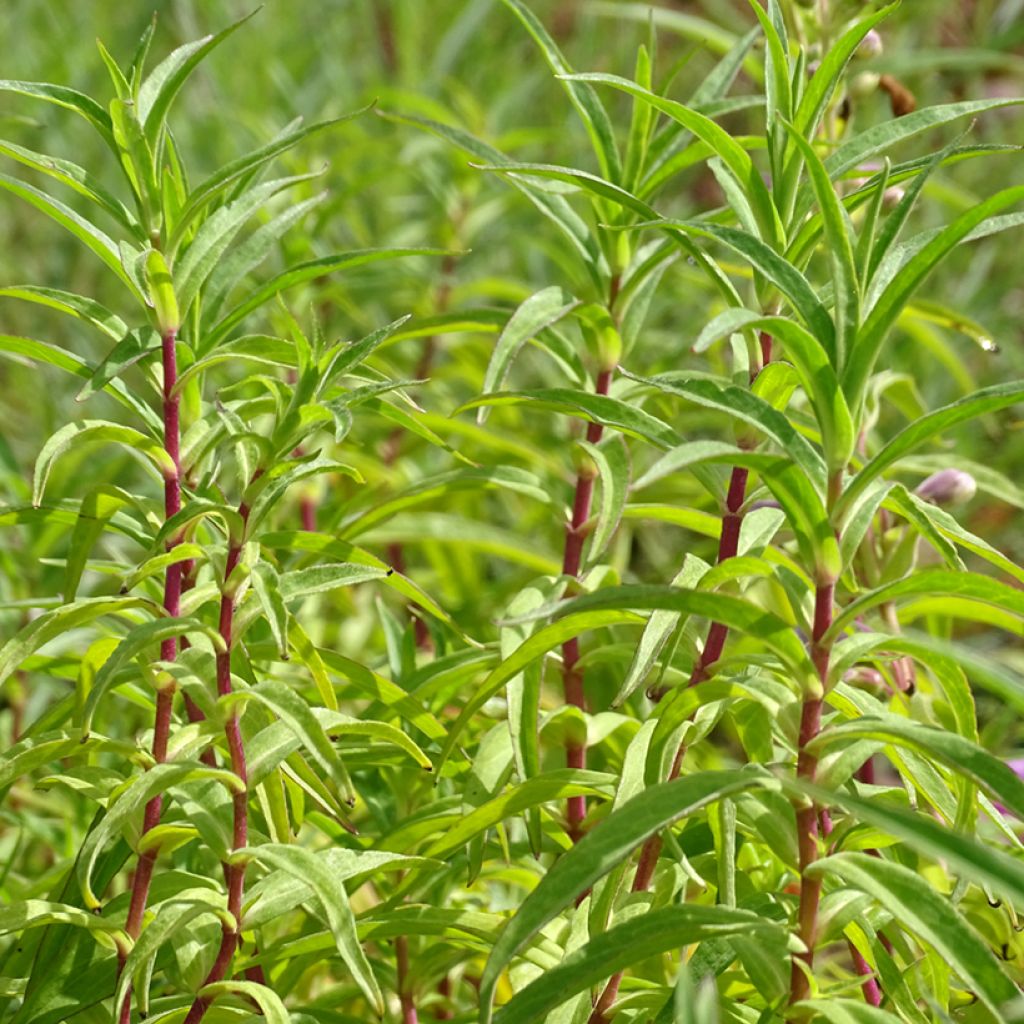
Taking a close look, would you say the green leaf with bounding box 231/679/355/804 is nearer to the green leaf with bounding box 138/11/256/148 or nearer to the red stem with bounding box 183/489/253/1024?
the red stem with bounding box 183/489/253/1024

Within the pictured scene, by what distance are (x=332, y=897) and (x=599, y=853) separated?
150mm

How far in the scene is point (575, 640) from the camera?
1002 mm

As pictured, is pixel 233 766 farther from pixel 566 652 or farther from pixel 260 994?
pixel 566 652

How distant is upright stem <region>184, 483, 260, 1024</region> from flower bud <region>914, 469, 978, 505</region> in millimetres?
537

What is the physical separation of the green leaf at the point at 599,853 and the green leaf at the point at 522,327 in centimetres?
29

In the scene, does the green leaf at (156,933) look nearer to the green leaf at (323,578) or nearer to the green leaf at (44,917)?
the green leaf at (44,917)

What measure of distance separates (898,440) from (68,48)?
2.30 m

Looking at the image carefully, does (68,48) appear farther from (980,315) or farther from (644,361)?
(980,315)

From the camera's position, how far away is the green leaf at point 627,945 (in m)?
0.61

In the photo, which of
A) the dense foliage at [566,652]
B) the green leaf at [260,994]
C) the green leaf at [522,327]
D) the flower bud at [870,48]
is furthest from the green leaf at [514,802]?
the flower bud at [870,48]

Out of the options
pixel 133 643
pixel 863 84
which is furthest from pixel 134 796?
pixel 863 84

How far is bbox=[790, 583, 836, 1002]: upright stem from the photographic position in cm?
66

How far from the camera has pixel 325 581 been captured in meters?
0.76

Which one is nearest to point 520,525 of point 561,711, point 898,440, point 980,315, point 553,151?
point 561,711
